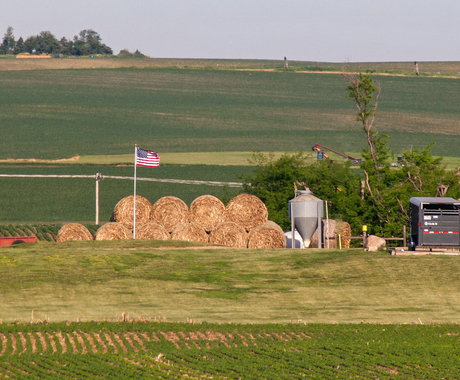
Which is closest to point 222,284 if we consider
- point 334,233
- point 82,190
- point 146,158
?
point 334,233

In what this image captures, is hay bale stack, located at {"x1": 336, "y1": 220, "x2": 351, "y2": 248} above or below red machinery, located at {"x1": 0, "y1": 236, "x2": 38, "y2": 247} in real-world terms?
above

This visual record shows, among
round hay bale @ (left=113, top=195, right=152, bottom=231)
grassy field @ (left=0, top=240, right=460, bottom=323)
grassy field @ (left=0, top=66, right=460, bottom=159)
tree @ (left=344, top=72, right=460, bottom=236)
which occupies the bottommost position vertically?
grassy field @ (left=0, top=240, right=460, bottom=323)

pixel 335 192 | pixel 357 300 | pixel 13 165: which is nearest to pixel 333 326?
pixel 357 300

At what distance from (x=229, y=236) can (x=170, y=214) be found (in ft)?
12.6

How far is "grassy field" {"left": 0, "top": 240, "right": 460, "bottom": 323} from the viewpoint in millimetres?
23672

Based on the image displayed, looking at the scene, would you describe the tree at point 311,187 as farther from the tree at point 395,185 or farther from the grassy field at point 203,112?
the grassy field at point 203,112

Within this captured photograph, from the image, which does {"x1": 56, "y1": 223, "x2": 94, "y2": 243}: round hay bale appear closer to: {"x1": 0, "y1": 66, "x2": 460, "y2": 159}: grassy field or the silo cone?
the silo cone

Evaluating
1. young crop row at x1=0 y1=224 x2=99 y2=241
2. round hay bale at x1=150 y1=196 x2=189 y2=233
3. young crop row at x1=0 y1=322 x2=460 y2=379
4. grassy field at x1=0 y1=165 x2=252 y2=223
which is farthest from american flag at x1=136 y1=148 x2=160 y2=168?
young crop row at x1=0 y1=322 x2=460 y2=379

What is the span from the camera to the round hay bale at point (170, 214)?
38.6 meters

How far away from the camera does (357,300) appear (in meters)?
26.0

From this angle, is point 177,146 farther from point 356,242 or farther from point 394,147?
point 356,242

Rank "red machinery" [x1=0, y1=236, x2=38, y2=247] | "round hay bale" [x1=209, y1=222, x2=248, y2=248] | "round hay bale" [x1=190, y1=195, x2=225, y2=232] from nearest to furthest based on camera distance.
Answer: "round hay bale" [x1=209, y1=222, x2=248, y2=248]
"red machinery" [x1=0, y1=236, x2=38, y2=247]
"round hay bale" [x1=190, y1=195, x2=225, y2=232]

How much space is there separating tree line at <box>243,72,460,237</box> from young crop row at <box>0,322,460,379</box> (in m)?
18.3

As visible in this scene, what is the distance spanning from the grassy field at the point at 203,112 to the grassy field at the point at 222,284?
42.4 meters
